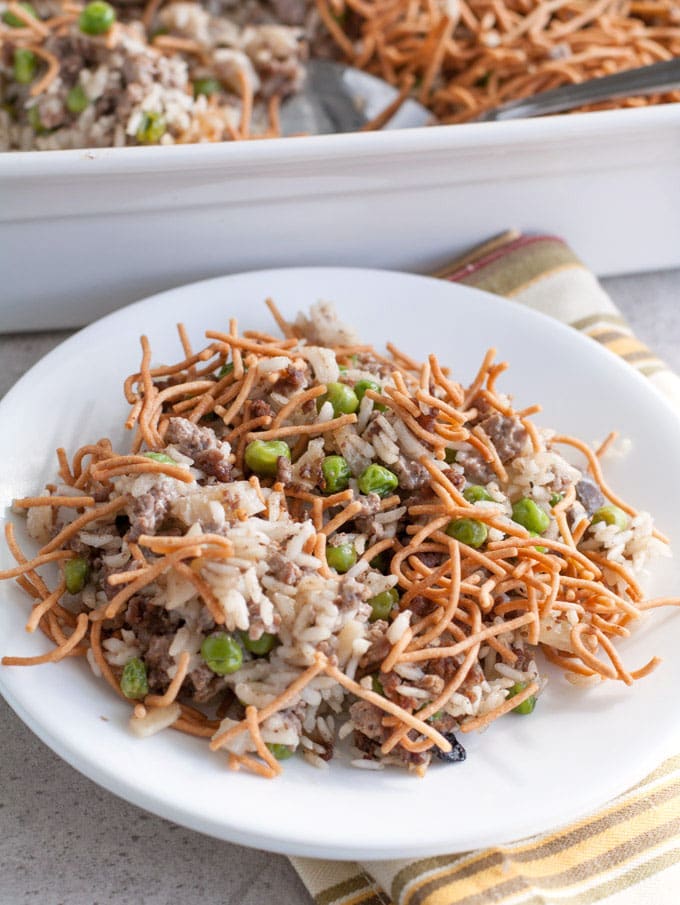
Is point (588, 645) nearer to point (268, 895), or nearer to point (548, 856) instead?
point (548, 856)

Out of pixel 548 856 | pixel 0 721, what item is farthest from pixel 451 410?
pixel 0 721

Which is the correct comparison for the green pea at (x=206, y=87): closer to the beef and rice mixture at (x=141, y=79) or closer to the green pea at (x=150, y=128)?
the beef and rice mixture at (x=141, y=79)

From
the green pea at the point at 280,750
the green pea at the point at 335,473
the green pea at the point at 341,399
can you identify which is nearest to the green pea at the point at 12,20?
the green pea at the point at 341,399

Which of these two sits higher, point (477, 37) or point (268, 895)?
point (477, 37)

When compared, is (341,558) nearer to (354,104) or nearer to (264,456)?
(264,456)

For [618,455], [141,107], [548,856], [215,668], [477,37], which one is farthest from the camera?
[477,37]

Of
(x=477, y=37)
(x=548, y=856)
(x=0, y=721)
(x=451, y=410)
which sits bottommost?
(x=0, y=721)
